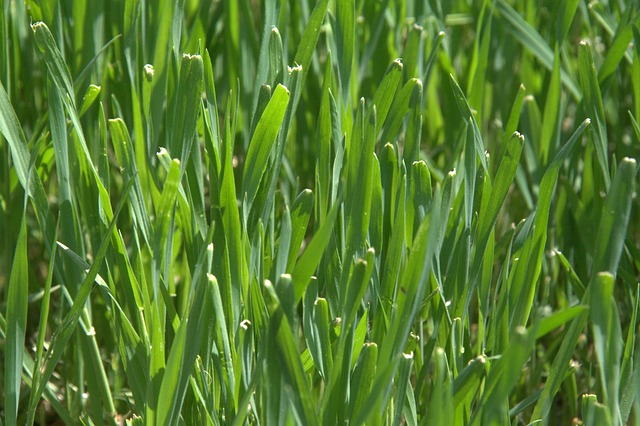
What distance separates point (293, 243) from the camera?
2.65 ft

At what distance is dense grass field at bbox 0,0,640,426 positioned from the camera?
2.11 feet

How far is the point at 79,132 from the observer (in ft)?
2.63

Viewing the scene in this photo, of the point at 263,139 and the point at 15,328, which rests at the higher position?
the point at 263,139

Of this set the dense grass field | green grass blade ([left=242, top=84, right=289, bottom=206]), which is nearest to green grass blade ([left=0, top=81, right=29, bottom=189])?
the dense grass field

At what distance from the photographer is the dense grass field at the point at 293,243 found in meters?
0.64

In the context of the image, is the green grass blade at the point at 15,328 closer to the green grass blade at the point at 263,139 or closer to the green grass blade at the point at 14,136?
the green grass blade at the point at 14,136

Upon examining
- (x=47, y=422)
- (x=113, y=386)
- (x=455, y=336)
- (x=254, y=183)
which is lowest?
(x=47, y=422)

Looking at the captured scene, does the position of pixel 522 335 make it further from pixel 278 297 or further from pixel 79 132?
pixel 79 132

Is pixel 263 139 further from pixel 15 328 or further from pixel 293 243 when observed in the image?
pixel 15 328

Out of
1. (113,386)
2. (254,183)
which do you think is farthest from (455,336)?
(113,386)

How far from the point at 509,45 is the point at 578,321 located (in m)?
0.69

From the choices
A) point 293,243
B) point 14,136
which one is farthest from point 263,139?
point 14,136

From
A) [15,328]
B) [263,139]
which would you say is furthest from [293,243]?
[15,328]

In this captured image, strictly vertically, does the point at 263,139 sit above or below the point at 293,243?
above
